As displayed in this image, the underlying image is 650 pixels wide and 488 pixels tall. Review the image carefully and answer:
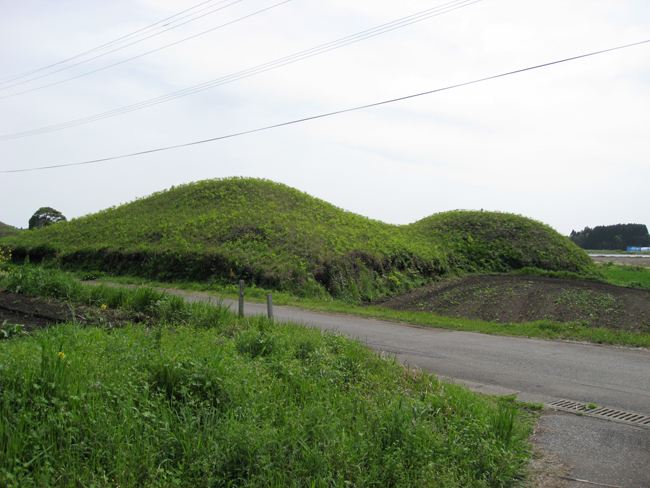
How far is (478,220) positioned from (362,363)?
35719mm

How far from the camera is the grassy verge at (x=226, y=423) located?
3594mm

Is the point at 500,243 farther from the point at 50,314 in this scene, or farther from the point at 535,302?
the point at 50,314

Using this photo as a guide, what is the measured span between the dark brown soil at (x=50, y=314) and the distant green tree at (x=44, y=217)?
145 feet

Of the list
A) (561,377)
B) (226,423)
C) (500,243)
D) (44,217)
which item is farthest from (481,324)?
(44,217)

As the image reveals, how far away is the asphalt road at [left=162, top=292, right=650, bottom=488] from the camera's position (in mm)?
4730

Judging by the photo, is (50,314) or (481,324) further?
(481,324)

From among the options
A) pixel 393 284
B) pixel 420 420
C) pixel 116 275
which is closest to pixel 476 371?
pixel 420 420

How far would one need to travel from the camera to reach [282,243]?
81.1ft

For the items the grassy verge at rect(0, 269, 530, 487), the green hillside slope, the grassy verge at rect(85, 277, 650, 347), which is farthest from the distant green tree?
the grassy verge at rect(0, 269, 530, 487)

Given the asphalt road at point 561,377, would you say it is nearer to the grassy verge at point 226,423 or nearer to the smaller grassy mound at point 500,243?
the grassy verge at point 226,423

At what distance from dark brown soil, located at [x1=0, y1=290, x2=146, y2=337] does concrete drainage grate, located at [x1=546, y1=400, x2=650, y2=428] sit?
709 centimetres

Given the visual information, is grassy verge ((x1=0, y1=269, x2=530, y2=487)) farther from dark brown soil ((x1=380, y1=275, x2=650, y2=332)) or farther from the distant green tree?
the distant green tree

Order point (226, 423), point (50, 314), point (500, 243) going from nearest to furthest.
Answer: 1. point (226, 423)
2. point (50, 314)
3. point (500, 243)

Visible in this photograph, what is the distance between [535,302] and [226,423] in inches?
679
